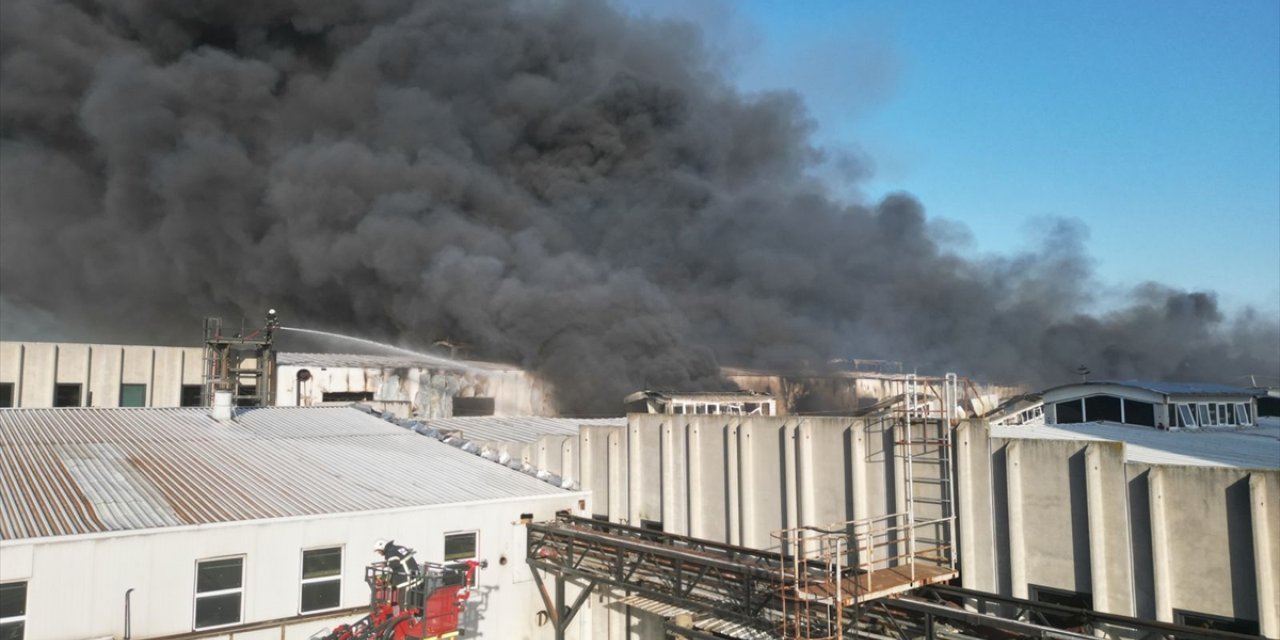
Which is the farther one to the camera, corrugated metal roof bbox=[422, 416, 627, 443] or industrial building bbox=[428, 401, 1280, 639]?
corrugated metal roof bbox=[422, 416, 627, 443]

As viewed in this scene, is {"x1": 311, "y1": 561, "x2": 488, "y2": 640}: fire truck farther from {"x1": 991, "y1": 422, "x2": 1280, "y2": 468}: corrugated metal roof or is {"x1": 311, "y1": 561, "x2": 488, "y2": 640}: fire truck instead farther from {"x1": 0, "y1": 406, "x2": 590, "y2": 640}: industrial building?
{"x1": 991, "y1": 422, "x2": 1280, "y2": 468}: corrugated metal roof

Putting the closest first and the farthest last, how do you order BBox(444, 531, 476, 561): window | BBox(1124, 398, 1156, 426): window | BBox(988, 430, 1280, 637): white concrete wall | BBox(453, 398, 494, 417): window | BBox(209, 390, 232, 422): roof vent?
BBox(988, 430, 1280, 637): white concrete wall, BBox(444, 531, 476, 561): window, BBox(209, 390, 232, 422): roof vent, BBox(1124, 398, 1156, 426): window, BBox(453, 398, 494, 417): window

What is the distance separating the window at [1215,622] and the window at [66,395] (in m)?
25.2

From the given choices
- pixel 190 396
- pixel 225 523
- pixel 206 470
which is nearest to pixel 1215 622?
pixel 225 523

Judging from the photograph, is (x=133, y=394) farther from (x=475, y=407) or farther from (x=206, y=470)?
(x=206, y=470)

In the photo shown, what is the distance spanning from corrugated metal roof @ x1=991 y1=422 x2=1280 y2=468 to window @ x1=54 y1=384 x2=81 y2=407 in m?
23.2

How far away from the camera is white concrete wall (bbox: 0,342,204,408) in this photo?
22141 mm

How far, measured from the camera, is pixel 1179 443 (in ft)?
37.6

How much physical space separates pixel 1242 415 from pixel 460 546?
16.3 m

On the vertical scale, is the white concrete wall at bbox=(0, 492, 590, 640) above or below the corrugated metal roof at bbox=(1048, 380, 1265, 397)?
below

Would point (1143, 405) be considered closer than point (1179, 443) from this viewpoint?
No

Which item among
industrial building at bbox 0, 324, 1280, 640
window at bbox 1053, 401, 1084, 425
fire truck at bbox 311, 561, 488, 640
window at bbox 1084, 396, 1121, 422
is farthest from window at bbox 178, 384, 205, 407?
window at bbox 1084, 396, 1121, 422

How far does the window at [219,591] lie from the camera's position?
9.38m

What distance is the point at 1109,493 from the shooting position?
27.3 ft
